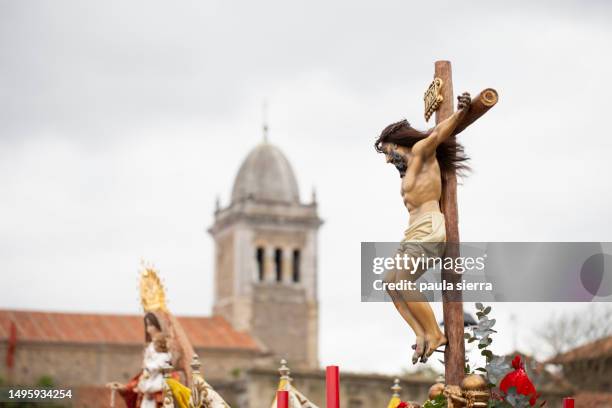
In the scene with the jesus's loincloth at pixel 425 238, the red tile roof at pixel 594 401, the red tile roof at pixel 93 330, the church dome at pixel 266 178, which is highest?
the church dome at pixel 266 178

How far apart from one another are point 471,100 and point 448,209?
590 millimetres

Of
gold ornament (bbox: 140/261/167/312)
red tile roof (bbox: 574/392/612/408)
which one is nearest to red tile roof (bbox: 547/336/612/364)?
red tile roof (bbox: 574/392/612/408)

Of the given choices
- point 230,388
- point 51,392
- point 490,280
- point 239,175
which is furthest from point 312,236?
point 490,280

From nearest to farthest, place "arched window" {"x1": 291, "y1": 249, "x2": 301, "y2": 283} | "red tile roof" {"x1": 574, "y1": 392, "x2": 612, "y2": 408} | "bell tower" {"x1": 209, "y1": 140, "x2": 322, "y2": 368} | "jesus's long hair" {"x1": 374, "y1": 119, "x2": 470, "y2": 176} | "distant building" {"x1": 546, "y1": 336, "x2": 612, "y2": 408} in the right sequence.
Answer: "jesus's long hair" {"x1": 374, "y1": 119, "x2": 470, "y2": 176} < "red tile roof" {"x1": 574, "y1": 392, "x2": 612, "y2": 408} < "distant building" {"x1": 546, "y1": 336, "x2": 612, "y2": 408} < "bell tower" {"x1": 209, "y1": 140, "x2": 322, "y2": 368} < "arched window" {"x1": 291, "y1": 249, "x2": 301, "y2": 283}

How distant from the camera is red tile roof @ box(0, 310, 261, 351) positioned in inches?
3253

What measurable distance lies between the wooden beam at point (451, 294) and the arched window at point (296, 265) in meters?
93.5

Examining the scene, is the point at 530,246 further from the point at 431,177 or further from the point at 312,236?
the point at 312,236

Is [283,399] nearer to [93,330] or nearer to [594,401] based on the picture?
[594,401]

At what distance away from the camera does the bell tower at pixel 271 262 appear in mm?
98312

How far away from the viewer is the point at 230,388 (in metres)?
56.7

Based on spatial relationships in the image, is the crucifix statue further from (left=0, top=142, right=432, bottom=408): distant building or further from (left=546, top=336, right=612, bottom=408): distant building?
(left=0, top=142, right=432, bottom=408): distant building

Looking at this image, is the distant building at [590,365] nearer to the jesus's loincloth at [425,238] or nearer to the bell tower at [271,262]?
the jesus's loincloth at [425,238]

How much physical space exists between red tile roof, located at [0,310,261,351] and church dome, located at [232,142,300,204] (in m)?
13.1

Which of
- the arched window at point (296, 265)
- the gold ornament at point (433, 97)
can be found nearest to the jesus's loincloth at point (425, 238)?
the gold ornament at point (433, 97)
